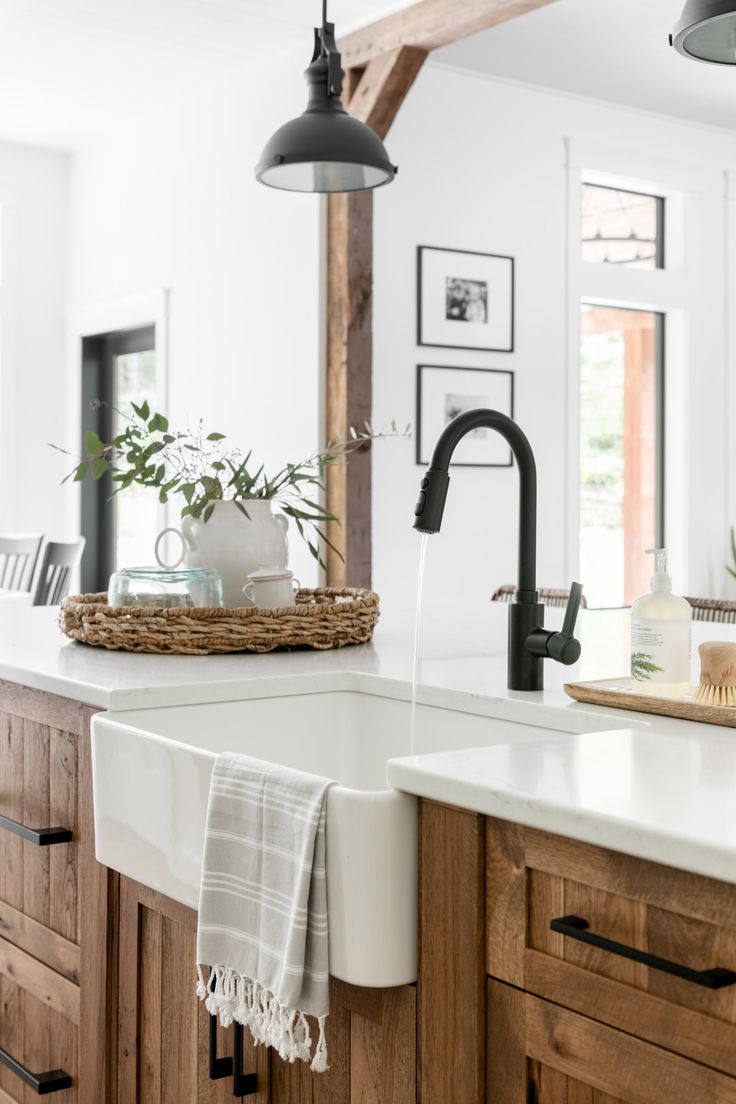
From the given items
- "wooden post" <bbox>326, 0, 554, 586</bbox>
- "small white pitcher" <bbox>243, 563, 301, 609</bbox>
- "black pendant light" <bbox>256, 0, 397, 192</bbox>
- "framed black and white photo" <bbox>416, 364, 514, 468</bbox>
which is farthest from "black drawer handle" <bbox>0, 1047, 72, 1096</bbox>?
"framed black and white photo" <bbox>416, 364, 514, 468</bbox>

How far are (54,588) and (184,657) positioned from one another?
8.99 feet

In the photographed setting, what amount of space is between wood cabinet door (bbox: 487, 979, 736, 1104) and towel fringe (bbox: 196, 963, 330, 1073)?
18 centimetres

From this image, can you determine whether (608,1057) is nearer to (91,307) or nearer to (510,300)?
(510,300)

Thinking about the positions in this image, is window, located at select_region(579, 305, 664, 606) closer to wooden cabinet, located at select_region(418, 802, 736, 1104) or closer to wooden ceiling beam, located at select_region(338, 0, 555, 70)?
wooden ceiling beam, located at select_region(338, 0, 555, 70)

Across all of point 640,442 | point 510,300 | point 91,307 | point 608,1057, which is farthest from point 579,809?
point 91,307

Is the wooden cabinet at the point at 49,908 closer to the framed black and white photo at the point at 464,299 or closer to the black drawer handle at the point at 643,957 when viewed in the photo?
the black drawer handle at the point at 643,957

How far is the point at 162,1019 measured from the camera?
1488mm

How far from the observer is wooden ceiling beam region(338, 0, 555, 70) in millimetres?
3904

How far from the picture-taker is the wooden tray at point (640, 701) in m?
1.31

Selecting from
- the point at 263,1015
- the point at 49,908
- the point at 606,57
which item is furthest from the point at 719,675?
the point at 606,57

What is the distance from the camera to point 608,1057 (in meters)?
0.94

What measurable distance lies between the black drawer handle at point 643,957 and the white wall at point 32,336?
5402mm

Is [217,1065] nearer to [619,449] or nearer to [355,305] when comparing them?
[355,305]

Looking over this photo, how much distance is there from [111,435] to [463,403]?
2226 mm
